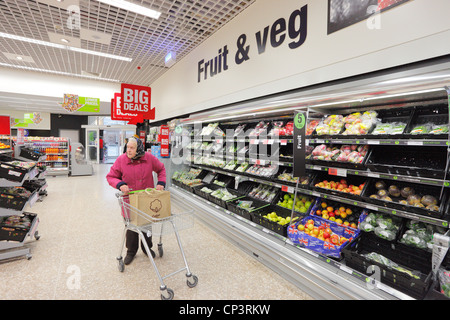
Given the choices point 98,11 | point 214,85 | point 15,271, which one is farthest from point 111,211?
point 98,11

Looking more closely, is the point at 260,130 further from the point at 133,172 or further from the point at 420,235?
the point at 420,235

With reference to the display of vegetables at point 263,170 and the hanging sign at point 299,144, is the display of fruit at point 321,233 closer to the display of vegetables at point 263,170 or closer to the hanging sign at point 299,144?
the hanging sign at point 299,144

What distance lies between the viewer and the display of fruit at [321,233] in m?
2.31

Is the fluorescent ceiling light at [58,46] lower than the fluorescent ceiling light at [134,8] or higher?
higher

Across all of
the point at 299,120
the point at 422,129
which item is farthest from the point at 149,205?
the point at 422,129

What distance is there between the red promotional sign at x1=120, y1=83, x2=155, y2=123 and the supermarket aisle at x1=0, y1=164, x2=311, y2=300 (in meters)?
3.38

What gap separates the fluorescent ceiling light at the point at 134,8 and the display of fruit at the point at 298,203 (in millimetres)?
3893

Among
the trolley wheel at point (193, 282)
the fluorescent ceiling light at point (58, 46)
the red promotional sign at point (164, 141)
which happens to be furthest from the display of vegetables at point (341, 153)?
the fluorescent ceiling light at point (58, 46)

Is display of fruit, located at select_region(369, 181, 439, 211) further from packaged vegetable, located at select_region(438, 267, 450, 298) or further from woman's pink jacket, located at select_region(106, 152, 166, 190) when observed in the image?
woman's pink jacket, located at select_region(106, 152, 166, 190)

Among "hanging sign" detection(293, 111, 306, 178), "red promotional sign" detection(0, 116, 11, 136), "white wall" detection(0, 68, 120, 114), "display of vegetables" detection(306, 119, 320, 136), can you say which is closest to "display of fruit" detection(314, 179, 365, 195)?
"hanging sign" detection(293, 111, 306, 178)

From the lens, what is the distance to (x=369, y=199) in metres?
2.14

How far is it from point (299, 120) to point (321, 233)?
4.00 ft

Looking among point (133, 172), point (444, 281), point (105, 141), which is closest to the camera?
point (444, 281)
